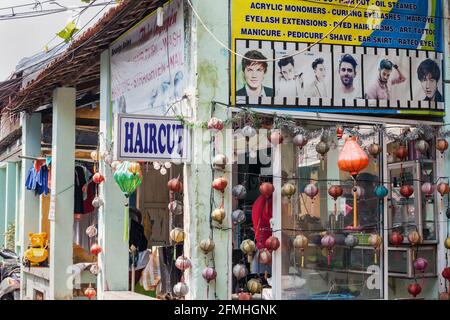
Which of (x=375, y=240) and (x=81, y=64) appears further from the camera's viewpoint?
(x=81, y=64)

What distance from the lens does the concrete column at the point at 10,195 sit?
1834 cm

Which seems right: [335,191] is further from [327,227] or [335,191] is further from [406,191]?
[406,191]

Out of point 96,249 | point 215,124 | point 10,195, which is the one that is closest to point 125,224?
point 96,249

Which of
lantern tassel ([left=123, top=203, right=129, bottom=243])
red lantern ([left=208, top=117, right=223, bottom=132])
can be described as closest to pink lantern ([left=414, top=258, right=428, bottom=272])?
red lantern ([left=208, top=117, right=223, bottom=132])

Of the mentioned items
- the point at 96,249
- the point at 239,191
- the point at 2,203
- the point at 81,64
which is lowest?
the point at 96,249

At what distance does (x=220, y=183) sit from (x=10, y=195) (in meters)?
12.2

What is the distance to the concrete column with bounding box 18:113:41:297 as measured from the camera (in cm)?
1389

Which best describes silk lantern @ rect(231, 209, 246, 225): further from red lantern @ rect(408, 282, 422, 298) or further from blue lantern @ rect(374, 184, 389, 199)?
red lantern @ rect(408, 282, 422, 298)

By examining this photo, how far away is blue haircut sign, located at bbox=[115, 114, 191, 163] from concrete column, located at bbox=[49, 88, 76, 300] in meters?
4.82

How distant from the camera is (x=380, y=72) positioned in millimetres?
8609

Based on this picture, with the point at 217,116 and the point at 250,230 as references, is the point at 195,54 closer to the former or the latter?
the point at 217,116

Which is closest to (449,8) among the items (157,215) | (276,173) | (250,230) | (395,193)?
(395,193)

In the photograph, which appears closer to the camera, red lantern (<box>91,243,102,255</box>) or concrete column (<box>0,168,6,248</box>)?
red lantern (<box>91,243,102,255</box>)

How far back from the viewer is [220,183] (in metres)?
7.71
